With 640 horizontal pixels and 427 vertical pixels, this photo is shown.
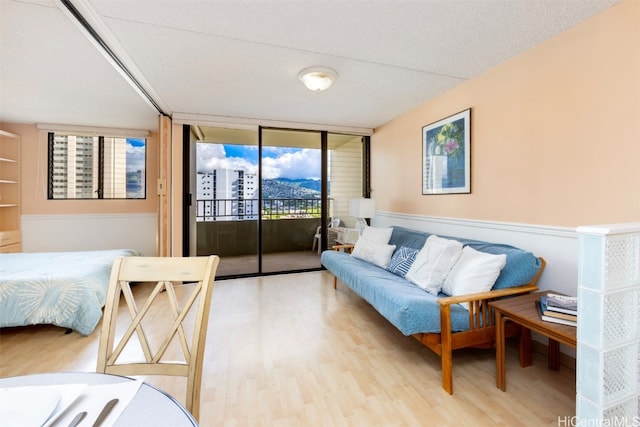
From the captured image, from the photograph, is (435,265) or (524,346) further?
(435,265)

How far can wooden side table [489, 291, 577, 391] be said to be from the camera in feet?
4.42

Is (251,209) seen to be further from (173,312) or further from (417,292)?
(173,312)

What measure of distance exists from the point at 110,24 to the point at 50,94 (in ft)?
6.71

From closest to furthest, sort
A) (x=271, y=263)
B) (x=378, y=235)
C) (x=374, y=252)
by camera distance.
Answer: (x=374, y=252) → (x=378, y=235) → (x=271, y=263)

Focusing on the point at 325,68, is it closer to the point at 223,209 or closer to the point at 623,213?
the point at 623,213

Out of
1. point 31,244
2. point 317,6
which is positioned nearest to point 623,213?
point 317,6

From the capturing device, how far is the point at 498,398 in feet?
5.25

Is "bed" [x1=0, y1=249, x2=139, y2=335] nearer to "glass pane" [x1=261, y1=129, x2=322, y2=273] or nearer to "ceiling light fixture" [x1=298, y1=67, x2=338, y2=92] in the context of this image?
"glass pane" [x1=261, y1=129, x2=322, y2=273]

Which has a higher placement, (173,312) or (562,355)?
(173,312)

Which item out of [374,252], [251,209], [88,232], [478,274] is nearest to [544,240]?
[478,274]

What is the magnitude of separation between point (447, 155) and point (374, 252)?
130cm

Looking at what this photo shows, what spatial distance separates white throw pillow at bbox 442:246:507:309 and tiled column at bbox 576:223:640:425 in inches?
26.9

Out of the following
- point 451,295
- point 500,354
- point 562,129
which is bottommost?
point 500,354

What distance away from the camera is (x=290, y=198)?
15.2 ft
